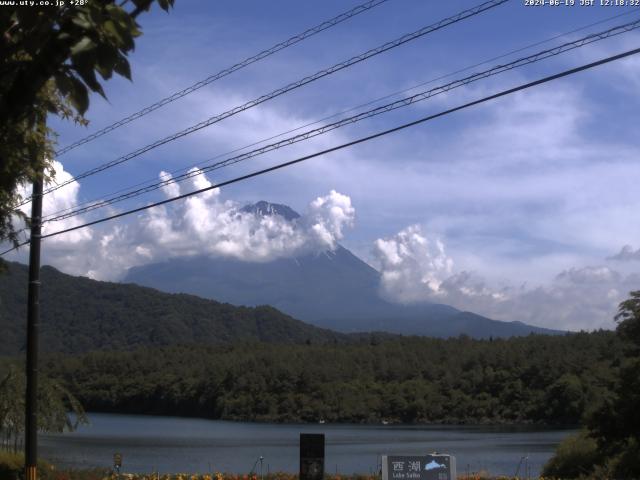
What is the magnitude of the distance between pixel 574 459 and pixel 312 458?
19.9 metres

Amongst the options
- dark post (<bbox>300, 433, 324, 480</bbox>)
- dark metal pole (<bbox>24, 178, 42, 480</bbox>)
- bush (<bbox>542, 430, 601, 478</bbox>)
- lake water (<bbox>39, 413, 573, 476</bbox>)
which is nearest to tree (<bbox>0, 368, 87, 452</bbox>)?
lake water (<bbox>39, 413, 573, 476</bbox>)

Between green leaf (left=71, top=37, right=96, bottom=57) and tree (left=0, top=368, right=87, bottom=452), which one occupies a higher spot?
green leaf (left=71, top=37, right=96, bottom=57)

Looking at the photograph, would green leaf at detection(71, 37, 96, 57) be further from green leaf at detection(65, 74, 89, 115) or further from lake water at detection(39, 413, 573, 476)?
lake water at detection(39, 413, 573, 476)

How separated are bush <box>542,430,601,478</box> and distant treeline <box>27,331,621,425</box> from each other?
54.1m

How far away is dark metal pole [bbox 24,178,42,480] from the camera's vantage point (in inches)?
659

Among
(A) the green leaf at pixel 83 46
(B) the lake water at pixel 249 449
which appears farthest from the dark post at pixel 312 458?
(B) the lake water at pixel 249 449

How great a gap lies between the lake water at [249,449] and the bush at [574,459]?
113cm

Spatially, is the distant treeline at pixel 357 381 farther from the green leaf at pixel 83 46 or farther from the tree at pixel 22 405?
the green leaf at pixel 83 46

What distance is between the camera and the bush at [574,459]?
94.8 ft

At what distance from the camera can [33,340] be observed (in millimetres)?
17266

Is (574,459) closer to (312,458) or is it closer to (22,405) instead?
(22,405)

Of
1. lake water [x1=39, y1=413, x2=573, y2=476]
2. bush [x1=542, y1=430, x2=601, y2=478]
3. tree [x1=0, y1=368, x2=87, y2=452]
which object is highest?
tree [x1=0, y1=368, x2=87, y2=452]

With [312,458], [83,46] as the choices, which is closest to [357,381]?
[312,458]

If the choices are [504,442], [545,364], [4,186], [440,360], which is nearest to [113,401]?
[440,360]
